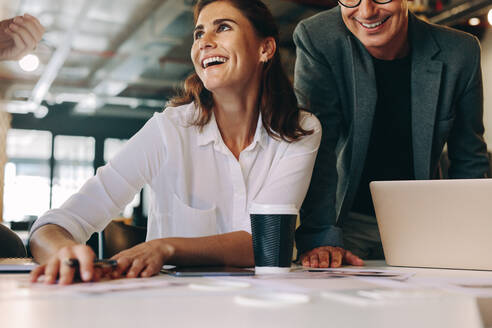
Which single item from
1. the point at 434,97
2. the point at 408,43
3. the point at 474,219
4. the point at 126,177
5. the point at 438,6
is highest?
the point at 438,6

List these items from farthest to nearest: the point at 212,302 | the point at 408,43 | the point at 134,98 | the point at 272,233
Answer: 1. the point at 134,98
2. the point at 408,43
3. the point at 272,233
4. the point at 212,302

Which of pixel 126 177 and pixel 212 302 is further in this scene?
pixel 126 177

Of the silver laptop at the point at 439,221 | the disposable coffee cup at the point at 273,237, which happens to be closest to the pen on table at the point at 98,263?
the disposable coffee cup at the point at 273,237

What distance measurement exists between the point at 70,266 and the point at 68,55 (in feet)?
26.2

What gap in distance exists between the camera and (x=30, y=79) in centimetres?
932

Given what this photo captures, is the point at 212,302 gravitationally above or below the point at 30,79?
below

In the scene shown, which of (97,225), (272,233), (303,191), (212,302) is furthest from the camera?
(303,191)

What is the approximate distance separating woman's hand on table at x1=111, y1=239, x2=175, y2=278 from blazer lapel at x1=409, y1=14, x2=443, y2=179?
1.05m

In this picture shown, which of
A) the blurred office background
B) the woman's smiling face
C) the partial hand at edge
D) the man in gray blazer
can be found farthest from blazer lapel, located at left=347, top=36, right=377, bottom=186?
the blurred office background

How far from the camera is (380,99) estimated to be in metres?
1.88

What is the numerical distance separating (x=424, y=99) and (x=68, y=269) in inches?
53.5

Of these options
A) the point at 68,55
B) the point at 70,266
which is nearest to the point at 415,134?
the point at 70,266

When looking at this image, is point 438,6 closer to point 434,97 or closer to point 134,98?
point 434,97

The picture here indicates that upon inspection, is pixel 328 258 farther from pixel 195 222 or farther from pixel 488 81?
pixel 488 81
